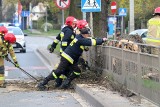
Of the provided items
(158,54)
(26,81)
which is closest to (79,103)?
(158,54)

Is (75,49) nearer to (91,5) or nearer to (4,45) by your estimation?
(4,45)

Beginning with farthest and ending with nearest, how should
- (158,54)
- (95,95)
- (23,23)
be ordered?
(23,23) → (95,95) → (158,54)

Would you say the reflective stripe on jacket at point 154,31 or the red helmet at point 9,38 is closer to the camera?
the reflective stripe on jacket at point 154,31

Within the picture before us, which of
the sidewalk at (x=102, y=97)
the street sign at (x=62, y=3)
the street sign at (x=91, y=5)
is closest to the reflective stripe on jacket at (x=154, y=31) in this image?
the sidewalk at (x=102, y=97)

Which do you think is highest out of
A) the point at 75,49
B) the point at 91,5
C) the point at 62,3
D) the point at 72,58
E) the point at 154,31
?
the point at 62,3

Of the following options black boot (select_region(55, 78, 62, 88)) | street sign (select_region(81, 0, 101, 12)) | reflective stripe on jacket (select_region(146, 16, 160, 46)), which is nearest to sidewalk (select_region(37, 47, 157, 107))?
black boot (select_region(55, 78, 62, 88))

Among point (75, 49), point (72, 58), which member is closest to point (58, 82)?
point (72, 58)

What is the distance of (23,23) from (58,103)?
72.5 meters

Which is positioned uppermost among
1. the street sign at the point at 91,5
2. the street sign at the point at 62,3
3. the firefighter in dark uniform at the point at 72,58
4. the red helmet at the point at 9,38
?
the street sign at the point at 62,3

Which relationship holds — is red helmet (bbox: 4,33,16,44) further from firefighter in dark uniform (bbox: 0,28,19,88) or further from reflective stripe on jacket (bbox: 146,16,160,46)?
reflective stripe on jacket (bbox: 146,16,160,46)

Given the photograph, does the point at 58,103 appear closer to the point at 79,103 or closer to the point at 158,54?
the point at 79,103

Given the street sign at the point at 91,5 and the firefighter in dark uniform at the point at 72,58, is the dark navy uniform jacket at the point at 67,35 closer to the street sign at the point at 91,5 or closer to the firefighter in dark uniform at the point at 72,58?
the firefighter in dark uniform at the point at 72,58

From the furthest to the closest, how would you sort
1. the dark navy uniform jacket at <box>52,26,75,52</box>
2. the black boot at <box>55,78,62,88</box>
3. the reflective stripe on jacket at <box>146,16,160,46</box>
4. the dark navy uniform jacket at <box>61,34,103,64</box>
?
1. the dark navy uniform jacket at <box>52,26,75,52</box>
2. the black boot at <box>55,78,62,88</box>
3. the dark navy uniform jacket at <box>61,34,103,64</box>
4. the reflective stripe on jacket at <box>146,16,160,46</box>

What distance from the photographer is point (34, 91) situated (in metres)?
12.2
